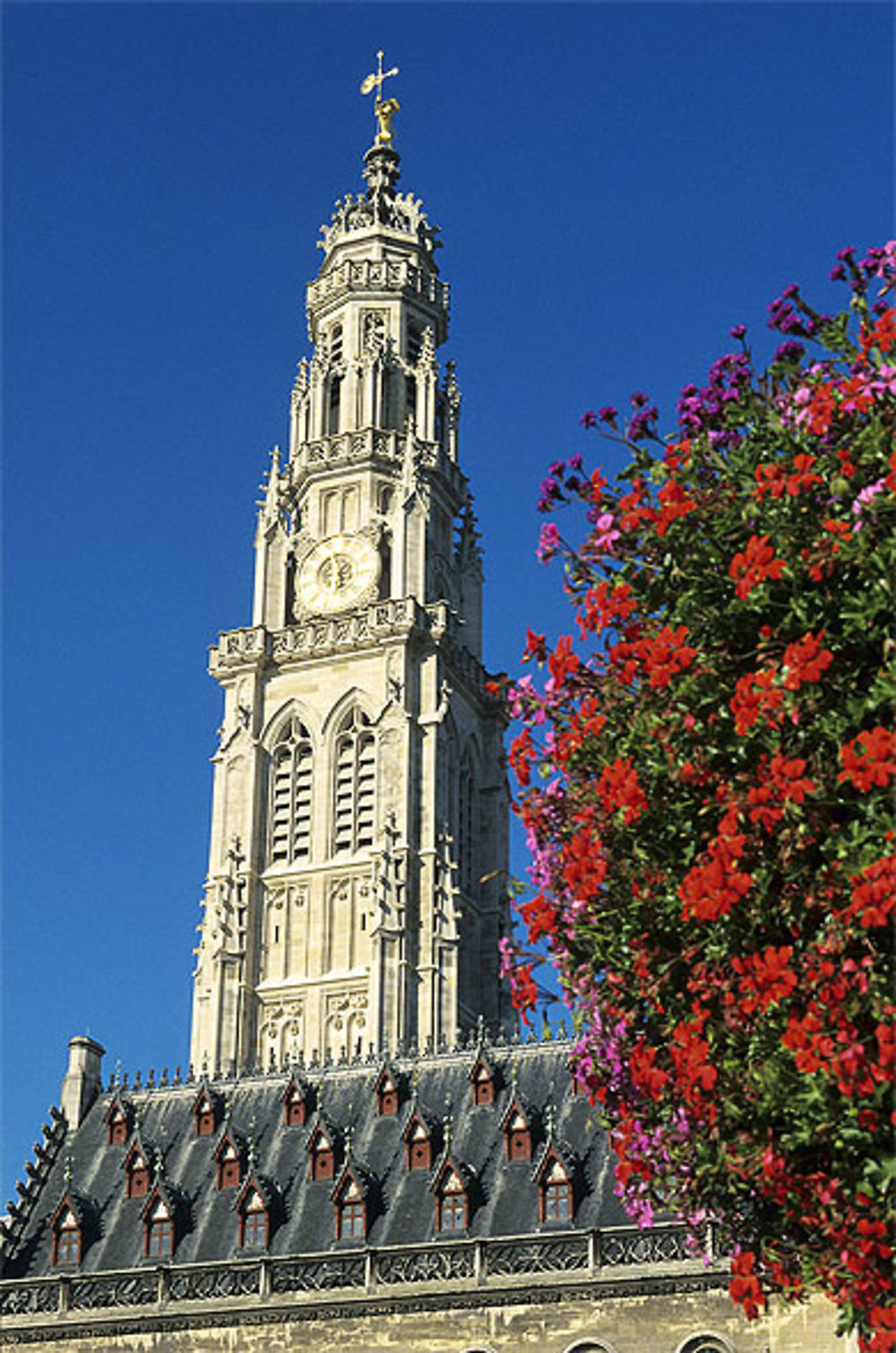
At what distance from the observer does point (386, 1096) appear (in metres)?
46.1

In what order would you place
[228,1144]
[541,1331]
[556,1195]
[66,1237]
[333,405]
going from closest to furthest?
[541,1331], [556,1195], [66,1237], [228,1144], [333,405]

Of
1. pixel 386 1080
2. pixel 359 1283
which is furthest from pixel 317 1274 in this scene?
pixel 386 1080

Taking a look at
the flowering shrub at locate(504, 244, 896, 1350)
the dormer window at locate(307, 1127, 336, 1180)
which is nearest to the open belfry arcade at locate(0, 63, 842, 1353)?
the dormer window at locate(307, 1127, 336, 1180)

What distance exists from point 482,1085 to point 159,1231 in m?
7.96

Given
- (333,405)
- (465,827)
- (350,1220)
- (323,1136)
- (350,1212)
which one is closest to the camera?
(350,1220)

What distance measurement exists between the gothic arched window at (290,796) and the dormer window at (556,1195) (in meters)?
31.5

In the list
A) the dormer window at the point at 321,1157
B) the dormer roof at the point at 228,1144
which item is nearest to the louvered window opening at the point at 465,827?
the dormer roof at the point at 228,1144

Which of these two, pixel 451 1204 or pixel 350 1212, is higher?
pixel 350 1212

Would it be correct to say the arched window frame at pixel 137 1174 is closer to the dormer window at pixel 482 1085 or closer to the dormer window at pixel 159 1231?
the dormer window at pixel 159 1231

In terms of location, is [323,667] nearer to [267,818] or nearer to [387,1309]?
[267,818]

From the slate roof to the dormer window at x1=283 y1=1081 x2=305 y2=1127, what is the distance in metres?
0.17

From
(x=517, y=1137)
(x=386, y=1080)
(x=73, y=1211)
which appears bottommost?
(x=73, y=1211)

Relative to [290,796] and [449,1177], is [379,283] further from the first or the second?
[449,1177]

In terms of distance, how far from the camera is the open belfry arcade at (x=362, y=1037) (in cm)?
4047
